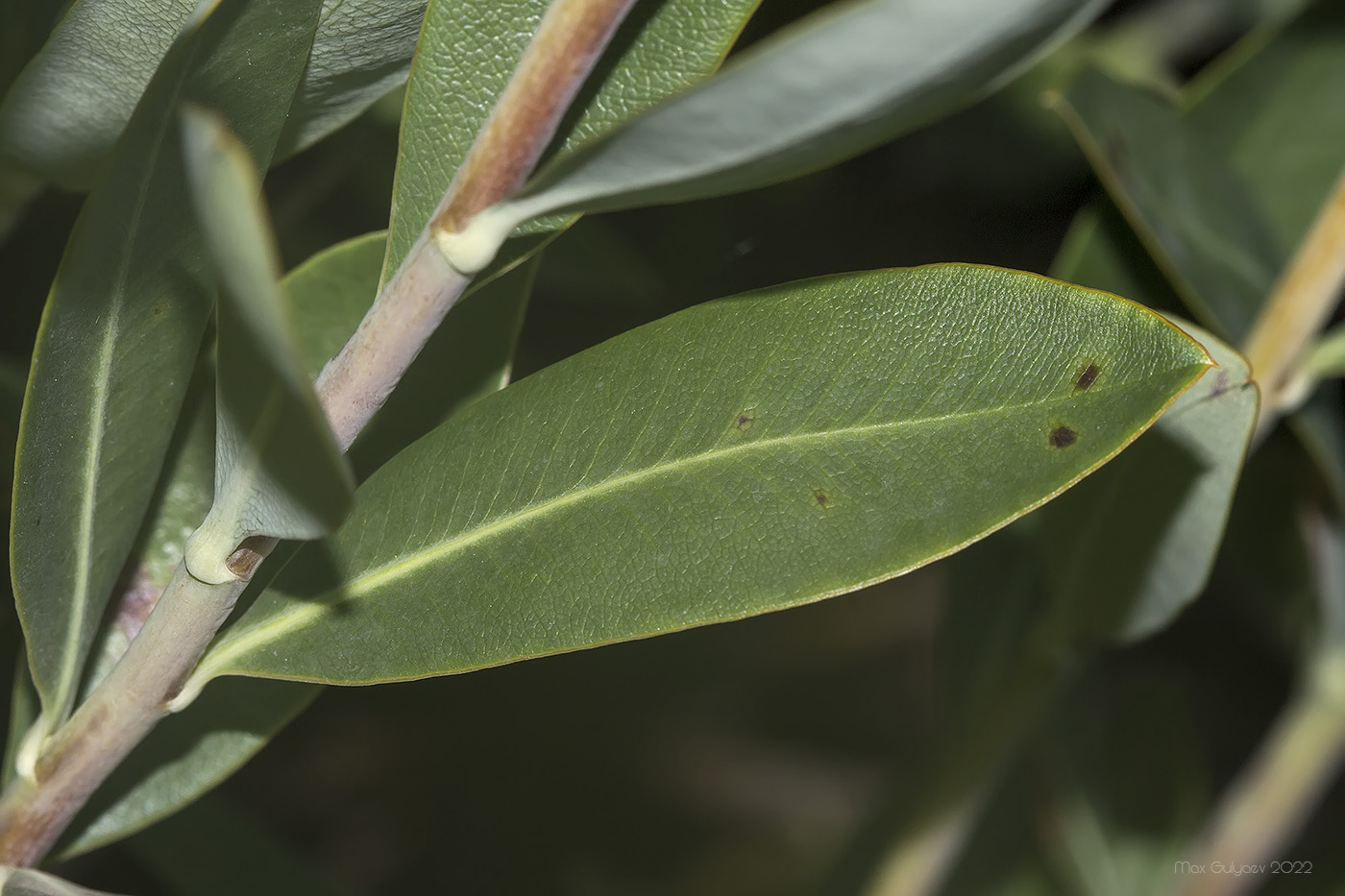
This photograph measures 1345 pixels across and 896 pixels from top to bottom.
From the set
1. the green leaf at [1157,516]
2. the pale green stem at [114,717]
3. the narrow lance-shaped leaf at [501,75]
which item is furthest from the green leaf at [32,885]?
the green leaf at [1157,516]

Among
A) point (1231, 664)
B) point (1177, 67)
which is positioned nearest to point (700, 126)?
point (1177, 67)

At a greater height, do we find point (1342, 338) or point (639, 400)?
point (639, 400)

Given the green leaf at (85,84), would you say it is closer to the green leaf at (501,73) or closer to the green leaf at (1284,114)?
the green leaf at (501,73)

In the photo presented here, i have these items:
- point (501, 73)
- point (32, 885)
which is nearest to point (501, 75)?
point (501, 73)

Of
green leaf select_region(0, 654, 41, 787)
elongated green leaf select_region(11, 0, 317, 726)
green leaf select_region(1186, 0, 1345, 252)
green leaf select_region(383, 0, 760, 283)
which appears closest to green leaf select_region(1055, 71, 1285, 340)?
green leaf select_region(1186, 0, 1345, 252)

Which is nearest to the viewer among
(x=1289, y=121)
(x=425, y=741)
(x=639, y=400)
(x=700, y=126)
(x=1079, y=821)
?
(x=700, y=126)

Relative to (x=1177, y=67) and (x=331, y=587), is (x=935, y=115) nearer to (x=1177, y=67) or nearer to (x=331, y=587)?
(x=331, y=587)

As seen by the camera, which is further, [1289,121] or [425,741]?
[425,741]

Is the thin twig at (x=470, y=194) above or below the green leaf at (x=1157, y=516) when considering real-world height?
above

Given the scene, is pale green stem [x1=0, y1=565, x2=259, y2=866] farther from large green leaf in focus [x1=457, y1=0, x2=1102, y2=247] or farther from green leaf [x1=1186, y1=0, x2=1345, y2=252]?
green leaf [x1=1186, y1=0, x2=1345, y2=252]
